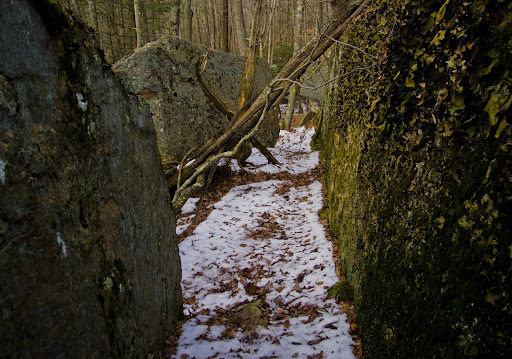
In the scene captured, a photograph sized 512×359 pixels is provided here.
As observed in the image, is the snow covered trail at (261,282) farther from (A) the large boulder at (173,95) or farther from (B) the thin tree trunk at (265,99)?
(A) the large boulder at (173,95)

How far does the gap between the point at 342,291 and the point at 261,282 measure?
1175 mm

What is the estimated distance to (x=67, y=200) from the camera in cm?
174

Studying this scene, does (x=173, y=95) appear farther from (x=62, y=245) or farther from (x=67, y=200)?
(x=62, y=245)

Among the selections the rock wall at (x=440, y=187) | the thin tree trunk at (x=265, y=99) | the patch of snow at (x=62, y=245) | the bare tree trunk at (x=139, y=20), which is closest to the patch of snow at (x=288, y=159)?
the thin tree trunk at (x=265, y=99)

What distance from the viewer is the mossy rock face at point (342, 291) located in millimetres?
3555

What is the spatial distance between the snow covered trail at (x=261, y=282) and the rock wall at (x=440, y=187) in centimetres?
66

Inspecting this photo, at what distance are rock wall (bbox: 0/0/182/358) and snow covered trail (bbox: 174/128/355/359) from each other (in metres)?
0.96

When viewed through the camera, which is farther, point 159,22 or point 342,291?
point 159,22

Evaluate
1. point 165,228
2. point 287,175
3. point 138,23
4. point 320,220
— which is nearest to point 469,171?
point 165,228

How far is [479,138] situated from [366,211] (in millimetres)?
1865

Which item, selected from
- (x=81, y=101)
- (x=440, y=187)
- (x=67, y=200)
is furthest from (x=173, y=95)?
(x=440, y=187)

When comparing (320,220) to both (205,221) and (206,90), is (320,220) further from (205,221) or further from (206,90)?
(206,90)

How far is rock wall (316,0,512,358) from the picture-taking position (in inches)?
51.1

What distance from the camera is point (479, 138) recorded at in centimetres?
143
